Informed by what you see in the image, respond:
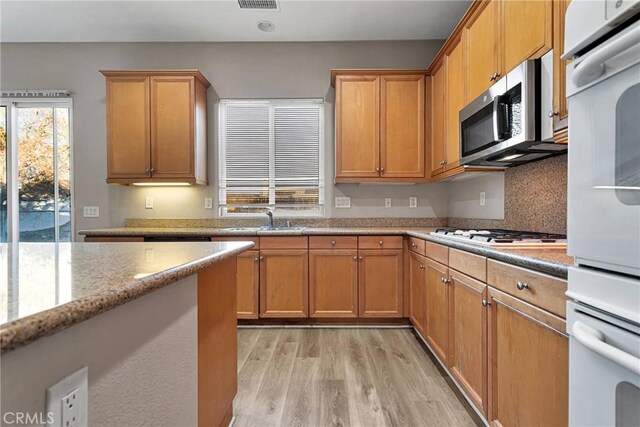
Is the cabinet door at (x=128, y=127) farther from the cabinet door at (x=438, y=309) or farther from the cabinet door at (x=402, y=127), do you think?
the cabinet door at (x=438, y=309)

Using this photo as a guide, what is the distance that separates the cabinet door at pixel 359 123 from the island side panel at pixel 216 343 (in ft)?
6.12

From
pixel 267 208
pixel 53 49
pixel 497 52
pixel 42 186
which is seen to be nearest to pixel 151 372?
pixel 497 52

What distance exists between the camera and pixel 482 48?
2.05 m

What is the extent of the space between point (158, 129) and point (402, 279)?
2661 millimetres

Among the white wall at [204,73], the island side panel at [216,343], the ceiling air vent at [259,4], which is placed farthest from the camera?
the white wall at [204,73]

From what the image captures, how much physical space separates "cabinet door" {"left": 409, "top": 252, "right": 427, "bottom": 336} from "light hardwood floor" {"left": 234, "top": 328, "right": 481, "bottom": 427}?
179mm

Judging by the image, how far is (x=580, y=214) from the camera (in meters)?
0.83

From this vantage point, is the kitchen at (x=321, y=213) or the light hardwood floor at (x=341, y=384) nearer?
the kitchen at (x=321, y=213)

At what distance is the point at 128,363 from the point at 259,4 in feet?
9.83

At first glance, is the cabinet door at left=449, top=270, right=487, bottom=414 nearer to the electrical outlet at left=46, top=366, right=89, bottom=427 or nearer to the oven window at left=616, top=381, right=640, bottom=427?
the oven window at left=616, top=381, right=640, bottom=427

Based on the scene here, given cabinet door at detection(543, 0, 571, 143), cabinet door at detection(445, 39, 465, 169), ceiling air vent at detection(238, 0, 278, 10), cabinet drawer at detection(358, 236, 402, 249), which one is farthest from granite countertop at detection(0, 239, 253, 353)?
ceiling air vent at detection(238, 0, 278, 10)

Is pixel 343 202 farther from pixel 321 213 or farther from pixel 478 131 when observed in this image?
pixel 478 131

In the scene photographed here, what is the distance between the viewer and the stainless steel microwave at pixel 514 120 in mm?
1516

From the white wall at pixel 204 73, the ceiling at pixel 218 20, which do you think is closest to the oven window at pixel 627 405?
the white wall at pixel 204 73
